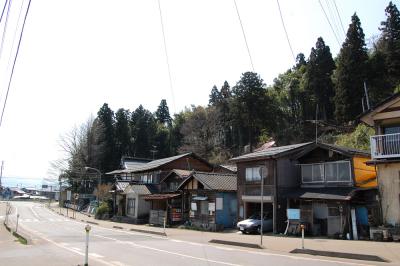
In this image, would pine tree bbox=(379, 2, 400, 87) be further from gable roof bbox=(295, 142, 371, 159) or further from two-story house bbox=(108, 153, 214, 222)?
two-story house bbox=(108, 153, 214, 222)

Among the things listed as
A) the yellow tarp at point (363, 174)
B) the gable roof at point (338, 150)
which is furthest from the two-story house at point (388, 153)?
the yellow tarp at point (363, 174)

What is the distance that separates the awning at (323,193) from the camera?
23.4 metres

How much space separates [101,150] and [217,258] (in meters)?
68.3

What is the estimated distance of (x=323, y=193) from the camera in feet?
82.0

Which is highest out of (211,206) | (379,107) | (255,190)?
(379,107)

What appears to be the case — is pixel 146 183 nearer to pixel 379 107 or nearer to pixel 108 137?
pixel 379 107

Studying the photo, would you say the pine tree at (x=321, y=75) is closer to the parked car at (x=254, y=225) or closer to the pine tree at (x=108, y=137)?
the parked car at (x=254, y=225)

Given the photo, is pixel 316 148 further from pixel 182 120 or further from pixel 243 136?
pixel 182 120

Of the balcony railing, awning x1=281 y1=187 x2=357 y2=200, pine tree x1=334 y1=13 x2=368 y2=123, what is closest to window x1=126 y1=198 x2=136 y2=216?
awning x1=281 y1=187 x2=357 y2=200

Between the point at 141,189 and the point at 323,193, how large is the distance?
1008 inches

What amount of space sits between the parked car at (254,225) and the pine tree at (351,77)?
77.5ft

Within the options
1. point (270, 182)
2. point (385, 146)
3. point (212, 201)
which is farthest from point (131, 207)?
point (385, 146)

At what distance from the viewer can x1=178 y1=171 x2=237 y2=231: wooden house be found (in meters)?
32.3

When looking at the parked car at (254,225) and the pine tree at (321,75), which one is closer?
the parked car at (254,225)
